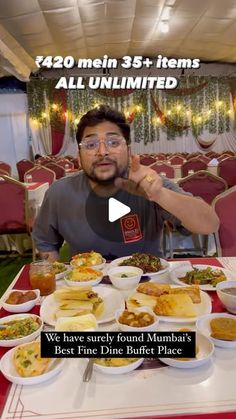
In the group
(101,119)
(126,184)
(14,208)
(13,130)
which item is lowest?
(14,208)

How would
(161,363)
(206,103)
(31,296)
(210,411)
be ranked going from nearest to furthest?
(210,411) → (161,363) → (31,296) → (206,103)

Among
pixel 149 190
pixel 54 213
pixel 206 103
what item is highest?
pixel 206 103

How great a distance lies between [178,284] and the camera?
3.10ft

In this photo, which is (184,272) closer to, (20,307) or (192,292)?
(192,292)

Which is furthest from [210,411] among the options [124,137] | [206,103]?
[206,103]

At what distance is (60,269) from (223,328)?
0.54 metres

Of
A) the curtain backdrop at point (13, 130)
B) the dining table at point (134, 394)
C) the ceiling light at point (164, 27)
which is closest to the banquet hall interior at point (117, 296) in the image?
the dining table at point (134, 394)

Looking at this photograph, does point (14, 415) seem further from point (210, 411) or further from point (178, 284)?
point (178, 284)

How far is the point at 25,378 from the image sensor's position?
55 cm

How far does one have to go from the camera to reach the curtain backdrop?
5.27 metres

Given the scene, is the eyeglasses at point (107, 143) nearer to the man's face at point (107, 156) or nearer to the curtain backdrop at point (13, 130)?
the man's face at point (107, 156)

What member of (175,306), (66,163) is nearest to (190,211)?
(175,306)

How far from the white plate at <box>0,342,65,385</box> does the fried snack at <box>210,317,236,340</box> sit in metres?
0.27

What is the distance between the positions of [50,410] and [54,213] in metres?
0.88
